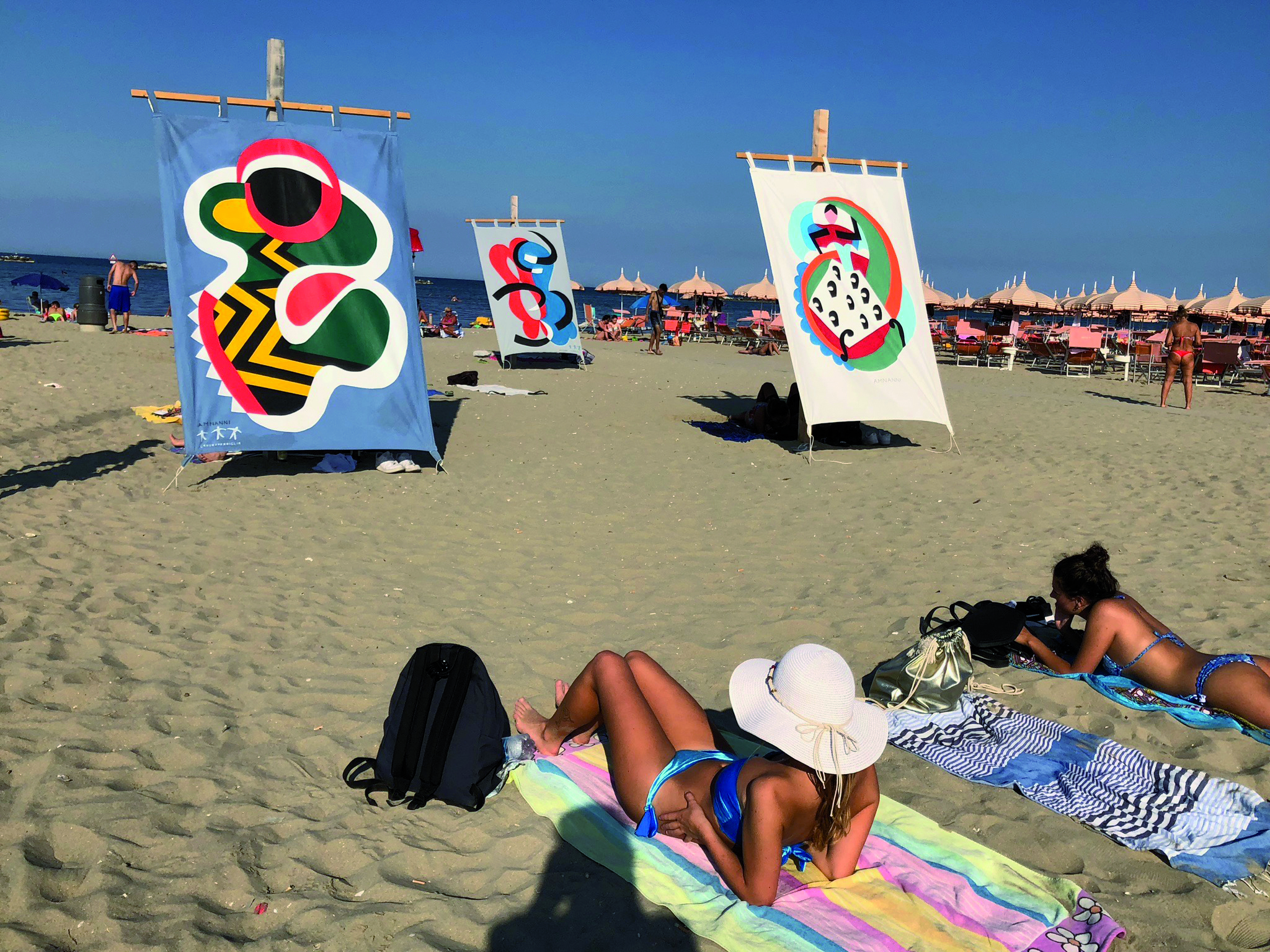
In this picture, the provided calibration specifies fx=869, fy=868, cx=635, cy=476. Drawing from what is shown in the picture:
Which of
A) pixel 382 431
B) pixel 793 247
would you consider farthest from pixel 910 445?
pixel 382 431

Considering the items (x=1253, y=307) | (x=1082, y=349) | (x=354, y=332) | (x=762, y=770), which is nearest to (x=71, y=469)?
(x=354, y=332)

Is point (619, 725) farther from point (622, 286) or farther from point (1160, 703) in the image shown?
point (622, 286)

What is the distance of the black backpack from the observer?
2771 mm

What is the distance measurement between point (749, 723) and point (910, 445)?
6.75 meters

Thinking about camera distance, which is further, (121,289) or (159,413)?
(121,289)

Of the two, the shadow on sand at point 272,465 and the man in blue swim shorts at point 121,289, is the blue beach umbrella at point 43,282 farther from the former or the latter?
the shadow on sand at point 272,465

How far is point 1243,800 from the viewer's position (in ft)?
8.96

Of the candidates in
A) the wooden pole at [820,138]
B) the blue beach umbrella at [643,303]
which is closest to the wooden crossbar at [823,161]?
the wooden pole at [820,138]

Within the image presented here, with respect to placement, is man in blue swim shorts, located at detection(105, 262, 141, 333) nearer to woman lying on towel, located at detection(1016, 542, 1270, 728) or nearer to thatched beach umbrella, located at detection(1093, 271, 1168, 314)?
woman lying on towel, located at detection(1016, 542, 1270, 728)

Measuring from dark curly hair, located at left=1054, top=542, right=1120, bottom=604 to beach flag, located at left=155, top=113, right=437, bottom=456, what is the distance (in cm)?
477

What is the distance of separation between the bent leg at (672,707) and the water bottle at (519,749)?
1.60ft

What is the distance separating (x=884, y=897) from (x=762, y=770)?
51 cm

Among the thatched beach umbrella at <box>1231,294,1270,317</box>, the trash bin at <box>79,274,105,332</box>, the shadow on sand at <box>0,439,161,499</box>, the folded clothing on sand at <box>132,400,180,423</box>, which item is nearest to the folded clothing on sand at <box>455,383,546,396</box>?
the folded clothing on sand at <box>132,400,180,423</box>

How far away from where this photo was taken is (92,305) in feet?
56.3
